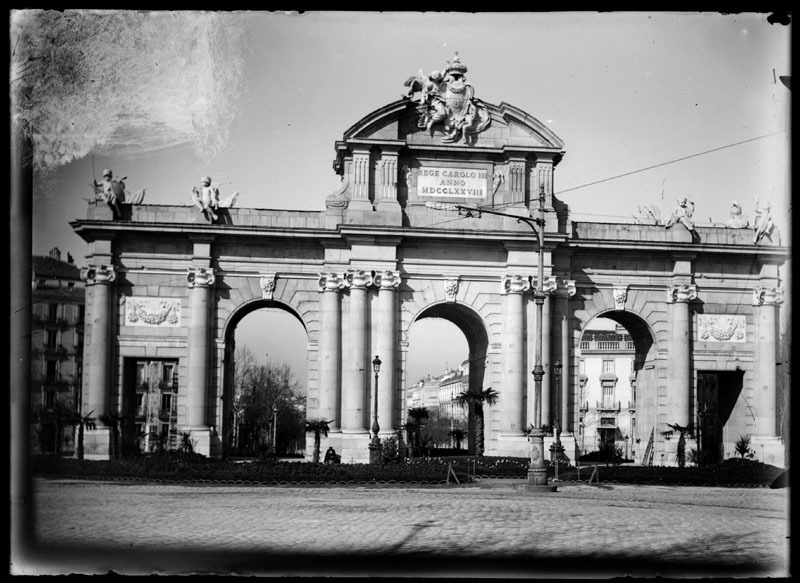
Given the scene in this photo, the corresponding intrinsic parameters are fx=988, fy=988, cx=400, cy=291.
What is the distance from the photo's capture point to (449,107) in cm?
4144

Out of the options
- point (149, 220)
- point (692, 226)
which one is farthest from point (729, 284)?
point (149, 220)

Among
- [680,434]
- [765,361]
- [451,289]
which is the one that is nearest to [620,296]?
[680,434]

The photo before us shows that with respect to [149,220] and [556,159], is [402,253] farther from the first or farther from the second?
[149,220]

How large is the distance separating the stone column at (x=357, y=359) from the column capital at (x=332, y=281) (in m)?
0.40

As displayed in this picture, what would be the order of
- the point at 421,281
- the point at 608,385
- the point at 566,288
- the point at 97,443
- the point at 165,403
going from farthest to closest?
the point at 608,385
the point at 165,403
the point at 566,288
the point at 421,281
the point at 97,443

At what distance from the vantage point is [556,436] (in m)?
39.8

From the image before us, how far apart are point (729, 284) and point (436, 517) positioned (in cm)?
2689

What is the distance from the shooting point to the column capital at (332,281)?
41.5 meters

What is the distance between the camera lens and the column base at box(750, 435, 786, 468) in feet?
127

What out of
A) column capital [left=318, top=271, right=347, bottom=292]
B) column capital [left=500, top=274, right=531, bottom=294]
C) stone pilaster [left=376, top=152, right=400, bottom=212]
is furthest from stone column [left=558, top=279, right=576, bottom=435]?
column capital [left=318, top=271, right=347, bottom=292]

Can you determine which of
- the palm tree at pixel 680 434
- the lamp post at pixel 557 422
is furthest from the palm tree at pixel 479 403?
the palm tree at pixel 680 434

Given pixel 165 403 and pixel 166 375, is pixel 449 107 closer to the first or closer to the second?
pixel 166 375

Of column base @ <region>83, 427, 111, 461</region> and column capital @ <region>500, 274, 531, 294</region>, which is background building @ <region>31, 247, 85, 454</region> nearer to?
column base @ <region>83, 427, 111, 461</region>

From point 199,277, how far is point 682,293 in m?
20.6
